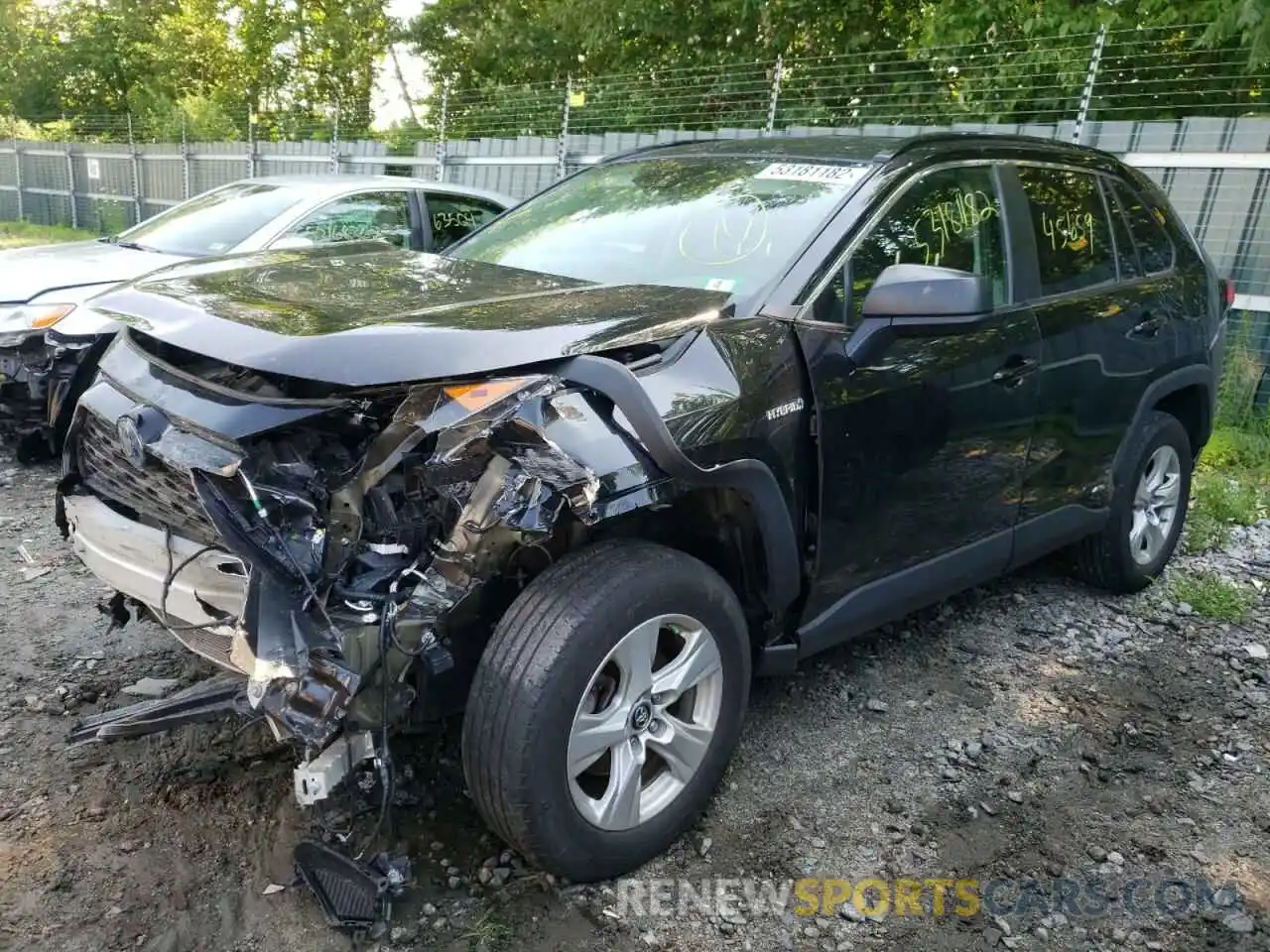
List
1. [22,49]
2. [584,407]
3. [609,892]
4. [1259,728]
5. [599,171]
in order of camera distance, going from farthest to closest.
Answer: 1. [22,49]
2. [599,171]
3. [1259,728]
4. [609,892]
5. [584,407]

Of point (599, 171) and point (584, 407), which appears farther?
point (599, 171)

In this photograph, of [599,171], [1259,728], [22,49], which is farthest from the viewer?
[22,49]

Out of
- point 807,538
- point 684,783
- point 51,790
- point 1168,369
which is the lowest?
point 51,790

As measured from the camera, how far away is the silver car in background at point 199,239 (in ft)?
16.6

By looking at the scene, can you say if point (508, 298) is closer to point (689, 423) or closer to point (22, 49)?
point (689, 423)

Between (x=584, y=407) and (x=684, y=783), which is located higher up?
(x=584, y=407)

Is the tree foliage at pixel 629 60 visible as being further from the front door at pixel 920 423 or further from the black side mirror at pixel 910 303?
the black side mirror at pixel 910 303

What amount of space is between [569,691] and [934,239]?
1.95m

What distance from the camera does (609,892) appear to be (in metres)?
2.52

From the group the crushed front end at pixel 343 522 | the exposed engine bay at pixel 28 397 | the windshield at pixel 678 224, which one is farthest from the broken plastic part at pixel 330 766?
the exposed engine bay at pixel 28 397

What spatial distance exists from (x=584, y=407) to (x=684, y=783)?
106 centimetres

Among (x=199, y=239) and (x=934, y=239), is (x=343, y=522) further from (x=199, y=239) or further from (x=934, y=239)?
(x=199, y=239)

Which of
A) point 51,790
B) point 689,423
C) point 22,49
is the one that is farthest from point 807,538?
point 22,49

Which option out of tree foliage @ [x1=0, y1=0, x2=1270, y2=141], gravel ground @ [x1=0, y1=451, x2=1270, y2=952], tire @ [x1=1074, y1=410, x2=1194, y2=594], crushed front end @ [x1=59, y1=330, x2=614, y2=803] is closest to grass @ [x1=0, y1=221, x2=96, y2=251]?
tree foliage @ [x1=0, y1=0, x2=1270, y2=141]
